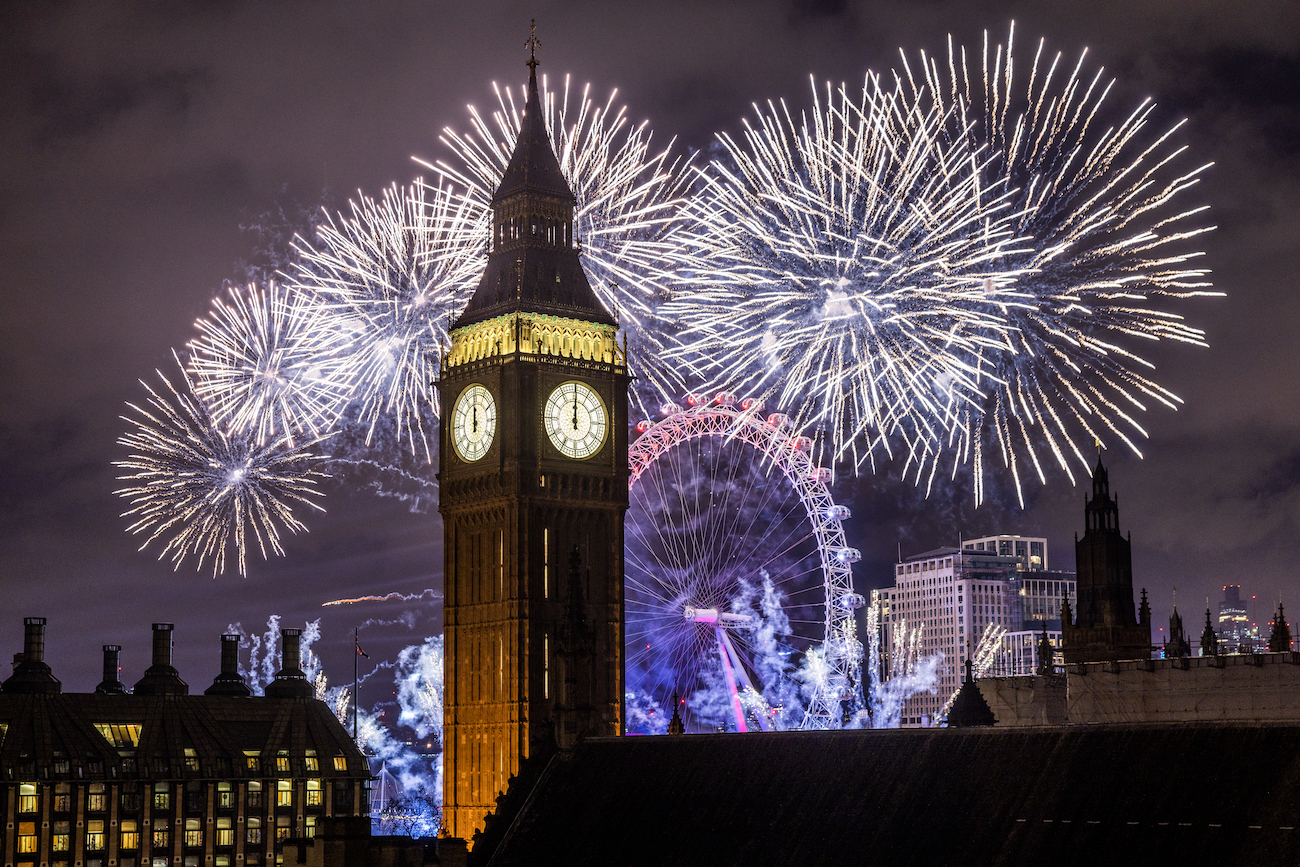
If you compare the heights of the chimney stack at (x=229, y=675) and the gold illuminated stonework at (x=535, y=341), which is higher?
the gold illuminated stonework at (x=535, y=341)

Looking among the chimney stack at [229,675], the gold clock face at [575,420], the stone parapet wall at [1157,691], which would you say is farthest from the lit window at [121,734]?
the stone parapet wall at [1157,691]

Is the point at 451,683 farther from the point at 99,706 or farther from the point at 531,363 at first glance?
the point at 99,706

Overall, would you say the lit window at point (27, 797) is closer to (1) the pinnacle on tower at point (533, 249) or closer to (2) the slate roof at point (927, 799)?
(1) the pinnacle on tower at point (533, 249)

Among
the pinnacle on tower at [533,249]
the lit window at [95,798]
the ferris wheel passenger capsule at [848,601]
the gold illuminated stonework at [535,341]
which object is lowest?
the lit window at [95,798]

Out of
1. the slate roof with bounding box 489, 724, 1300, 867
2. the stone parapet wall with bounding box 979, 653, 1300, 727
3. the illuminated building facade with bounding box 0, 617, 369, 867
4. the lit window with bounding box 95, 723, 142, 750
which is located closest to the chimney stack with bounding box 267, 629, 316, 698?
the illuminated building facade with bounding box 0, 617, 369, 867

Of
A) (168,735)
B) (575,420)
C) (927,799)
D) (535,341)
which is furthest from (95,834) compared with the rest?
(927,799)

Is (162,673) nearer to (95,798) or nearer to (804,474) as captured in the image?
(95,798)
